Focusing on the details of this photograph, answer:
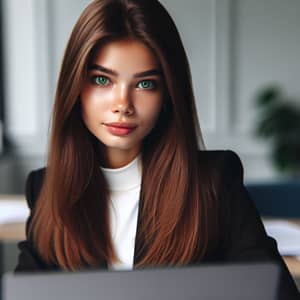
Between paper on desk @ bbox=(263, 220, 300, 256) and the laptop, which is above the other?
the laptop

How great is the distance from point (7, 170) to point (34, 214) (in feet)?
2.87

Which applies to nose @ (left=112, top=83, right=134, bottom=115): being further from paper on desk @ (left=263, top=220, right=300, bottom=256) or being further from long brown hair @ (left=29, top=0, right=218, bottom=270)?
paper on desk @ (left=263, top=220, right=300, bottom=256)

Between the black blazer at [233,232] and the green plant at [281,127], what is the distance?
171cm

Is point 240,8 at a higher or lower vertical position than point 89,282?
higher

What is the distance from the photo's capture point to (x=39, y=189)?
647 millimetres

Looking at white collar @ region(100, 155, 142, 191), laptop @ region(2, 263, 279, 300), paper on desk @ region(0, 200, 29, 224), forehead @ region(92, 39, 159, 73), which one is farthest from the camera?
paper on desk @ region(0, 200, 29, 224)

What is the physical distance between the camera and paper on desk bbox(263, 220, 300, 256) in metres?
0.85

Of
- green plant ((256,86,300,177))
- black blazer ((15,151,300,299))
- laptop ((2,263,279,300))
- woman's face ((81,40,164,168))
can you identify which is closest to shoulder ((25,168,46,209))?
black blazer ((15,151,300,299))

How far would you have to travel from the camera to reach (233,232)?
0.59m

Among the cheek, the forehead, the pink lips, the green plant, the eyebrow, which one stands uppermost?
the forehead

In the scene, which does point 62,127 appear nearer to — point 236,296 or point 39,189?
point 39,189

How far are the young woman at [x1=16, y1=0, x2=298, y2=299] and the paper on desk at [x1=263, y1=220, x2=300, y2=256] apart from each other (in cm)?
27

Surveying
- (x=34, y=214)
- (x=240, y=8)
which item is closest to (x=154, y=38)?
(x=34, y=214)

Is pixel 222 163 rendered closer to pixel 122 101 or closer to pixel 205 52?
pixel 122 101
